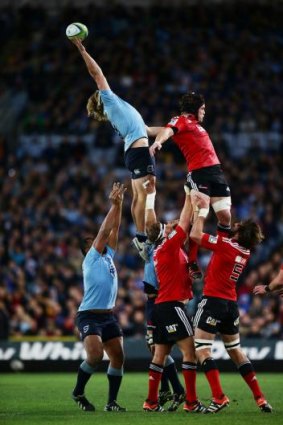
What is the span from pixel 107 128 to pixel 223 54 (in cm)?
482

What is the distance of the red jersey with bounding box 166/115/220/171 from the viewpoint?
1342 cm

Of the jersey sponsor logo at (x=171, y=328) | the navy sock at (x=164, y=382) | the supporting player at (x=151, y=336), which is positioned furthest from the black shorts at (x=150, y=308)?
the jersey sponsor logo at (x=171, y=328)

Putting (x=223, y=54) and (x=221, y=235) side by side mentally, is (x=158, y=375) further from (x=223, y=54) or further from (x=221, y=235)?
(x=223, y=54)

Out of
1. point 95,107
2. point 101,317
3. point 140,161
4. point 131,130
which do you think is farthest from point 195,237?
point 95,107

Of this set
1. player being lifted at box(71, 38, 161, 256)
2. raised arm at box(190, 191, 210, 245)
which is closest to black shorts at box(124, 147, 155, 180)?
player being lifted at box(71, 38, 161, 256)

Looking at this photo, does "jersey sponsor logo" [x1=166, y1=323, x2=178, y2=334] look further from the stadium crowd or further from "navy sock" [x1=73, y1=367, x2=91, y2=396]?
the stadium crowd

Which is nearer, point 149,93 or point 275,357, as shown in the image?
point 275,357

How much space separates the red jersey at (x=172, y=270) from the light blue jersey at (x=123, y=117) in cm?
168

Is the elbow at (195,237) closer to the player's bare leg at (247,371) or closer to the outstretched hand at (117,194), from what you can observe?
the outstretched hand at (117,194)

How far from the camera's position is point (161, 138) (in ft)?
41.6

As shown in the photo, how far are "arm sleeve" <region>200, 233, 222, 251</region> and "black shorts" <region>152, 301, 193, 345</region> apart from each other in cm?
78

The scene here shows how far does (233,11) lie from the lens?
32188 mm

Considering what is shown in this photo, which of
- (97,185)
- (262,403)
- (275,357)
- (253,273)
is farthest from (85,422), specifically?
(97,185)

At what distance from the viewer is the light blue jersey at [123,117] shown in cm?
1352
